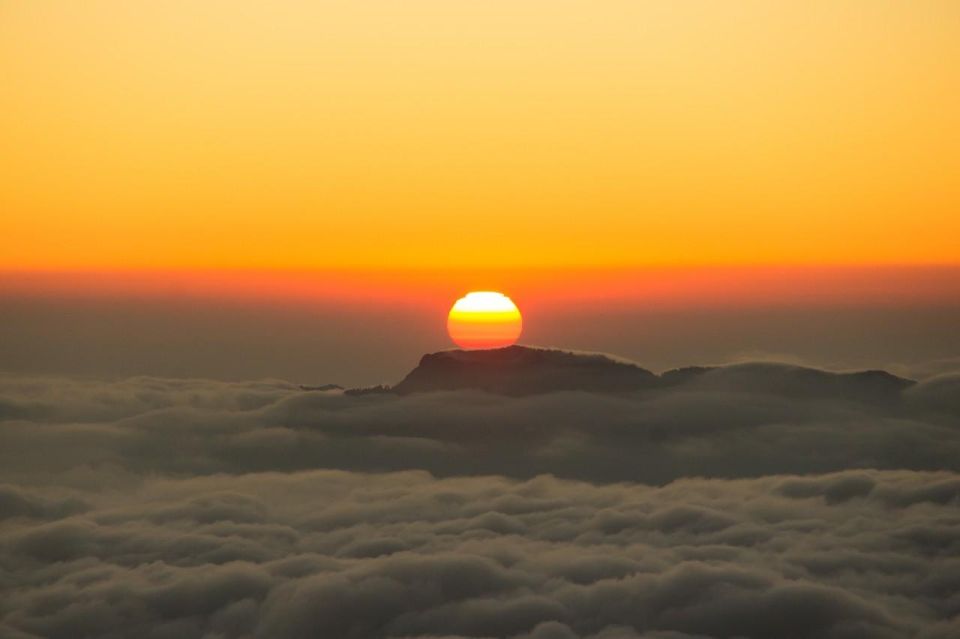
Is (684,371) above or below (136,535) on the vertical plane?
above

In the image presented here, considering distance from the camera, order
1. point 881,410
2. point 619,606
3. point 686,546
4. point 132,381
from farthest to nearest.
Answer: point 132,381 < point 881,410 < point 686,546 < point 619,606

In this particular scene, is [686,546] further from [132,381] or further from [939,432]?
[132,381]

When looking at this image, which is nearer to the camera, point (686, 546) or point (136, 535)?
point (686, 546)

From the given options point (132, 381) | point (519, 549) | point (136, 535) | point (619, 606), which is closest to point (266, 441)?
point (132, 381)

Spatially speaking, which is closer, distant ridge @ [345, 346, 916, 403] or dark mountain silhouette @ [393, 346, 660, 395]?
distant ridge @ [345, 346, 916, 403]

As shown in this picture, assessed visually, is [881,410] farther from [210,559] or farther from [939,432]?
[210,559]

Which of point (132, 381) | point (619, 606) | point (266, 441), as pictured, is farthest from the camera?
point (132, 381)

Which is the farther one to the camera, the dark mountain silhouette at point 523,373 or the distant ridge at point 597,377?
the dark mountain silhouette at point 523,373
